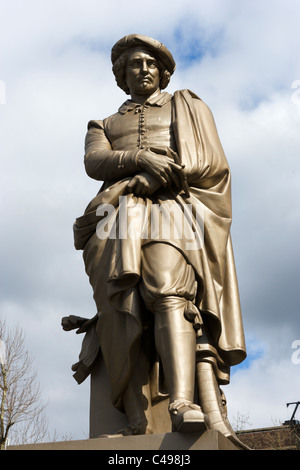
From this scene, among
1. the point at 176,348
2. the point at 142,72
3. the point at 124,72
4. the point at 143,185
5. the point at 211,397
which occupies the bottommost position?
the point at 211,397

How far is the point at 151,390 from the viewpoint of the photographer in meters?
7.11

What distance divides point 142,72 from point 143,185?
1.39 metres

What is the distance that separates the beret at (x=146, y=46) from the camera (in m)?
8.08

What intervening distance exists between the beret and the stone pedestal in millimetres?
3938

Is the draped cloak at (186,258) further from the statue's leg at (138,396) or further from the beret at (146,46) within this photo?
the beret at (146,46)

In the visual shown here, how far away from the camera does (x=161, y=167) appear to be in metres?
7.35

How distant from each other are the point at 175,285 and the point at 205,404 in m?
1.06

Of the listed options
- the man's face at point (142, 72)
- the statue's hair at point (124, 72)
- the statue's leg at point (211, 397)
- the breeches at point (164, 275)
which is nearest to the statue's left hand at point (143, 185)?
the breeches at point (164, 275)

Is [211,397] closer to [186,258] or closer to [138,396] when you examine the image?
A: [138,396]

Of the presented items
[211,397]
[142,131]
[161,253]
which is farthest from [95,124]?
[211,397]

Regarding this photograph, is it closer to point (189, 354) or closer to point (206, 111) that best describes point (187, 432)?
point (189, 354)

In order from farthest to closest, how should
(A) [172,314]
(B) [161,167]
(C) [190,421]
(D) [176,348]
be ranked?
(B) [161,167], (A) [172,314], (D) [176,348], (C) [190,421]

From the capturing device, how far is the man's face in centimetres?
813
